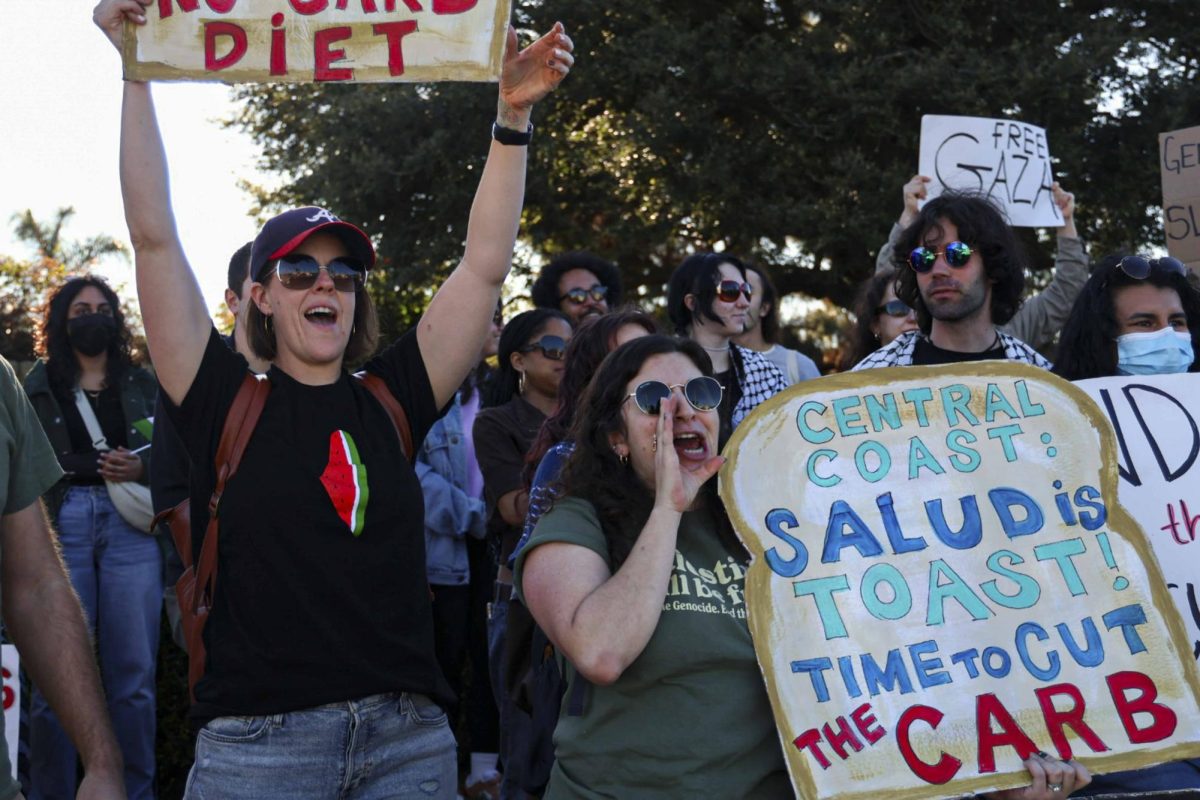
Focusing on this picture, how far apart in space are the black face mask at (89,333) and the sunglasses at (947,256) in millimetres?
3230

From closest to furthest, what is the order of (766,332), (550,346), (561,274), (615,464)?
(615,464), (550,346), (561,274), (766,332)

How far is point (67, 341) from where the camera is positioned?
5434 millimetres

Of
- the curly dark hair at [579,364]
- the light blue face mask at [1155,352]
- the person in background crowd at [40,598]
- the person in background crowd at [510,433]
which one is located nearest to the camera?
the person in background crowd at [40,598]

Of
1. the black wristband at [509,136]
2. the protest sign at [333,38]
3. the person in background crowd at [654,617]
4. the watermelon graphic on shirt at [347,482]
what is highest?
the protest sign at [333,38]

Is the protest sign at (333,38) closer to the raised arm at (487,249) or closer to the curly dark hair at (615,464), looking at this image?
the raised arm at (487,249)

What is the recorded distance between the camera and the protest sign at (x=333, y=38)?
9.14ft

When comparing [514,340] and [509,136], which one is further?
[514,340]

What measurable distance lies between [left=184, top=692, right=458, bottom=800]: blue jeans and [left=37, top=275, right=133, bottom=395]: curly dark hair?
10.6 feet

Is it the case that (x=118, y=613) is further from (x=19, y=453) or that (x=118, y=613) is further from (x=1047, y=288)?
(x=1047, y=288)

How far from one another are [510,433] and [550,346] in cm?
40

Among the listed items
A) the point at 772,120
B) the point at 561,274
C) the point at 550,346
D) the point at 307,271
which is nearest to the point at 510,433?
the point at 550,346

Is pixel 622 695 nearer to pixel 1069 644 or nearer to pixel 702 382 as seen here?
pixel 702 382

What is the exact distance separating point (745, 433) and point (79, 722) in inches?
56.3

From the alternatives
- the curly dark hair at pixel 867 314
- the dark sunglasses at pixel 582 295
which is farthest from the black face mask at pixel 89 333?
the curly dark hair at pixel 867 314
